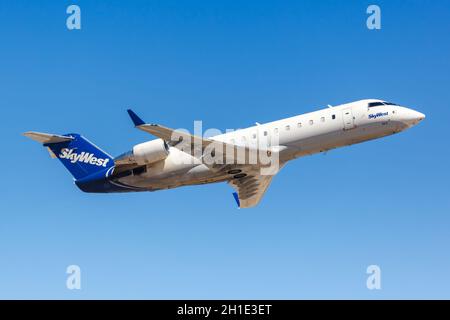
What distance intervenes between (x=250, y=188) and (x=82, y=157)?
8.33 m

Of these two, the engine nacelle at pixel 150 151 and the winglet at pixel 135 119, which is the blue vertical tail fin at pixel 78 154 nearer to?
the engine nacelle at pixel 150 151

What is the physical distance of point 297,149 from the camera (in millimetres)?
29766

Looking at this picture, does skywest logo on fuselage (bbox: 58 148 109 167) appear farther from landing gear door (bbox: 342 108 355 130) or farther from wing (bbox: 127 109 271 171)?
landing gear door (bbox: 342 108 355 130)

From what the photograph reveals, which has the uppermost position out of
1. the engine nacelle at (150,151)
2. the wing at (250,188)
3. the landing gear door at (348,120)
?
the landing gear door at (348,120)

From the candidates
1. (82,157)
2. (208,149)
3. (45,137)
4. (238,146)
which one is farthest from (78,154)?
(238,146)

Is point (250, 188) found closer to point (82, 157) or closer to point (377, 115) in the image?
point (377, 115)

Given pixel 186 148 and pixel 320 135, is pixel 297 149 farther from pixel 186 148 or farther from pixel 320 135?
pixel 186 148

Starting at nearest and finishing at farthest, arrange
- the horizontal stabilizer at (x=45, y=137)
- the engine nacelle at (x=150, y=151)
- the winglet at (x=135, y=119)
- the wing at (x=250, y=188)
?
the winglet at (x=135, y=119)
the engine nacelle at (x=150, y=151)
the horizontal stabilizer at (x=45, y=137)
the wing at (x=250, y=188)

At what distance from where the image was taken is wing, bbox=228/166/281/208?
32.8 m

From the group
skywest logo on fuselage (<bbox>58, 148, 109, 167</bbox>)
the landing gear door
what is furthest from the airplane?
skywest logo on fuselage (<bbox>58, 148, 109, 167</bbox>)

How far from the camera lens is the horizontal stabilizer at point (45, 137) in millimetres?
31288

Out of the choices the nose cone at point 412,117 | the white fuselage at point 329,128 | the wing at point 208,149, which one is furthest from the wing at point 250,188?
the nose cone at point 412,117

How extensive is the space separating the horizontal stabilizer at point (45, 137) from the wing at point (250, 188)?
8.45 metres

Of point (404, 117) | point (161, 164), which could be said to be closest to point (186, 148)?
point (161, 164)
